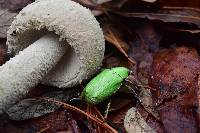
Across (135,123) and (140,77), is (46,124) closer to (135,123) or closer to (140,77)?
(135,123)

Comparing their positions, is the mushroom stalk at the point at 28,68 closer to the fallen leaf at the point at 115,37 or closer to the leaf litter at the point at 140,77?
the leaf litter at the point at 140,77

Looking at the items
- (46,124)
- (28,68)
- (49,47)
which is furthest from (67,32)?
(46,124)

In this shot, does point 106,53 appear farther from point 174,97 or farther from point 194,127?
point 194,127

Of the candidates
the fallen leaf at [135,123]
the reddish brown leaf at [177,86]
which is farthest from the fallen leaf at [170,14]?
the fallen leaf at [135,123]

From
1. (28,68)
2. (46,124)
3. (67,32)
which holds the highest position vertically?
(67,32)

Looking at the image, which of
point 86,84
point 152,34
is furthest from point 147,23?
point 86,84

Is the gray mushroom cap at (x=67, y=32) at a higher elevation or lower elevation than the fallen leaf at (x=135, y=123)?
higher

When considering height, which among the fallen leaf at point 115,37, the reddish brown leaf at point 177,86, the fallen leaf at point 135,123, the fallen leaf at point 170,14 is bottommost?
the fallen leaf at point 135,123

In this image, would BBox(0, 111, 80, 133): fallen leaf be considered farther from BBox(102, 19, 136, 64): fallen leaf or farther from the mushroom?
BBox(102, 19, 136, 64): fallen leaf
